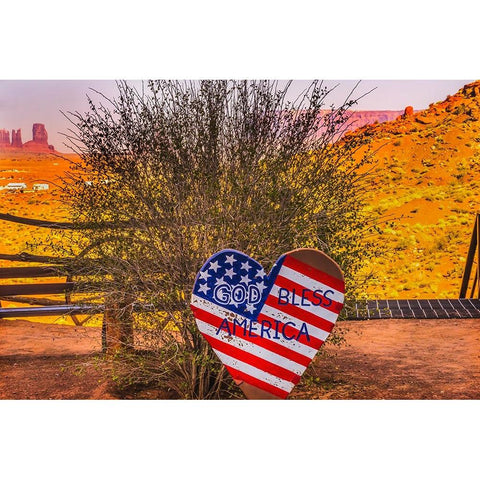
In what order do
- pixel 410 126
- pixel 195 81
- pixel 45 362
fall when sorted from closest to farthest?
1. pixel 195 81
2. pixel 410 126
3. pixel 45 362

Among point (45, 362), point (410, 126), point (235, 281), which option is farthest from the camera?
point (45, 362)

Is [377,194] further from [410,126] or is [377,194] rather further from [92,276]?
[92,276]

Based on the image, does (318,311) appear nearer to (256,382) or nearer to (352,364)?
(256,382)

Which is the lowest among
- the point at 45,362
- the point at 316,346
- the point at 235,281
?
the point at 45,362

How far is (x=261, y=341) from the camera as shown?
5.23m

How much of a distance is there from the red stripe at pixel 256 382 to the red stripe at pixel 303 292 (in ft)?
2.22

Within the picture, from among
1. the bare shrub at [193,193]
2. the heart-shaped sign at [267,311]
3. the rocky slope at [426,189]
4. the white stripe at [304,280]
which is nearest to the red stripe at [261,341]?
the heart-shaped sign at [267,311]

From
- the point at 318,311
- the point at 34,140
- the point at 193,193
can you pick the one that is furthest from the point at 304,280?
the point at 34,140

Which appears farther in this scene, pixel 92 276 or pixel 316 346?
pixel 92 276

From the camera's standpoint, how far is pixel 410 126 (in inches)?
260

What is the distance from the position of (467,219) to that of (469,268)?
57 cm

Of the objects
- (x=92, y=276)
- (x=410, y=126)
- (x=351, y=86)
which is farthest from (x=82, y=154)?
(x=410, y=126)

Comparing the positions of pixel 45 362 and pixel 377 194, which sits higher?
pixel 377 194

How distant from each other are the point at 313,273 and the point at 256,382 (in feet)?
2.93
